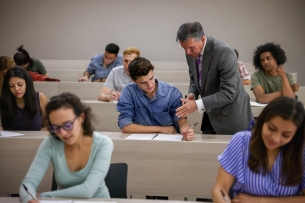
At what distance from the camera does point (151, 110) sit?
2.88m

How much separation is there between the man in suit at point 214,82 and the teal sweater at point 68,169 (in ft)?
2.69

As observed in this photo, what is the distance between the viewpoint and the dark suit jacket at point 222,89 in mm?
2639

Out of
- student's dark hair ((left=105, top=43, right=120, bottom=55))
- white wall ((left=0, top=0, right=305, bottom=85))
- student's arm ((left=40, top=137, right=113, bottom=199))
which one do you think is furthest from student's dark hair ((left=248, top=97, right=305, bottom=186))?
white wall ((left=0, top=0, right=305, bottom=85))

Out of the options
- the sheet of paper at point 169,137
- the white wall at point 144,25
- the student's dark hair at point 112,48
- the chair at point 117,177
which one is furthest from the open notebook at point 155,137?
the white wall at point 144,25

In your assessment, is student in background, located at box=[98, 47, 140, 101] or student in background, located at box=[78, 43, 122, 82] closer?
student in background, located at box=[98, 47, 140, 101]

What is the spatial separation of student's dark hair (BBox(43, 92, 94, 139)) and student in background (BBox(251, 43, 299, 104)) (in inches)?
85.1

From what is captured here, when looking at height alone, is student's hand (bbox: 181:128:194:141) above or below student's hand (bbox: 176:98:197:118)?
below

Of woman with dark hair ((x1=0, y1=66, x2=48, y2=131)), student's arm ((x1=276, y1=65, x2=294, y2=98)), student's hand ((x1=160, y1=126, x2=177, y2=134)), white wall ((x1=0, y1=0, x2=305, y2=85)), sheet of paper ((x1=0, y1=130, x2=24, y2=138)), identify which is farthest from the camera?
white wall ((x1=0, y1=0, x2=305, y2=85))

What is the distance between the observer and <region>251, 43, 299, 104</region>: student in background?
12.1 feet

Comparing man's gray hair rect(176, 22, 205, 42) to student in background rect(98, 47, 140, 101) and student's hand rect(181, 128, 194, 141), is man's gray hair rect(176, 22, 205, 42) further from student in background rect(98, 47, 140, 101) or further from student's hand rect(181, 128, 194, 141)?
student in background rect(98, 47, 140, 101)

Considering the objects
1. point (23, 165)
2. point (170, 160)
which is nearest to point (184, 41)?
point (170, 160)

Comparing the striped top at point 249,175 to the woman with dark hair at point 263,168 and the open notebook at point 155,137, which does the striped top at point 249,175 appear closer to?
the woman with dark hair at point 263,168

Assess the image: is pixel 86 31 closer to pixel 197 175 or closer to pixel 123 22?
pixel 123 22

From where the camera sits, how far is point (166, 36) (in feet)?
25.1
